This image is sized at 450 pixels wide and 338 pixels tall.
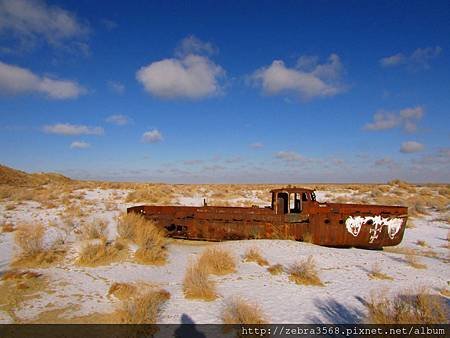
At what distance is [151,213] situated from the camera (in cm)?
1223

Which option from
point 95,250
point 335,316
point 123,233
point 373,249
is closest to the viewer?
point 335,316

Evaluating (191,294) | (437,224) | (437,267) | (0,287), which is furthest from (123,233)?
(437,224)

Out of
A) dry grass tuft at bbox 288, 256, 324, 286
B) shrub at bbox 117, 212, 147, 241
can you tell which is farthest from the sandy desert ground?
shrub at bbox 117, 212, 147, 241

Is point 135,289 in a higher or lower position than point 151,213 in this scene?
lower

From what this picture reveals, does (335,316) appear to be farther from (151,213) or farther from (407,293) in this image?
(151,213)

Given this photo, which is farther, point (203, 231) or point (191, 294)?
point (203, 231)

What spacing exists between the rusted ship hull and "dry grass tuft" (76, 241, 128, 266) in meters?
3.30

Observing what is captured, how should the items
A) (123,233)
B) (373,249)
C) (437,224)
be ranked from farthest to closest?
(437,224) < (373,249) < (123,233)

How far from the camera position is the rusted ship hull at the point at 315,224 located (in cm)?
1099

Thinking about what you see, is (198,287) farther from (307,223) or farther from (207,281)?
(307,223)

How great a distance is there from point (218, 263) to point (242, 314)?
2.59 metres

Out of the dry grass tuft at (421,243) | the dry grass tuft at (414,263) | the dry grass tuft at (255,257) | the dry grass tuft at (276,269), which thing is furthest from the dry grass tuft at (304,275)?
the dry grass tuft at (421,243)

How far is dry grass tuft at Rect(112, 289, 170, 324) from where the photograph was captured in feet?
17.4

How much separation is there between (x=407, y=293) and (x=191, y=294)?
14.2 feet
